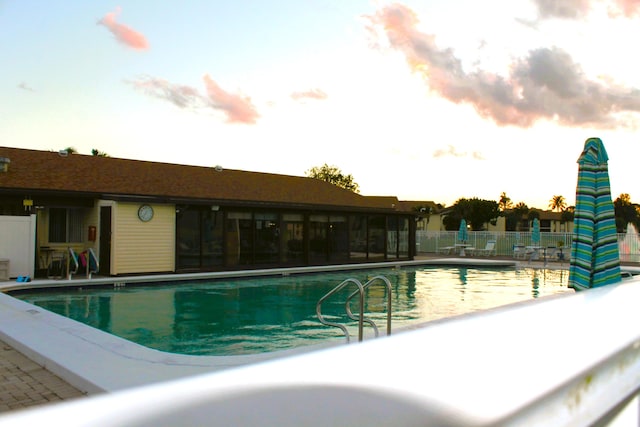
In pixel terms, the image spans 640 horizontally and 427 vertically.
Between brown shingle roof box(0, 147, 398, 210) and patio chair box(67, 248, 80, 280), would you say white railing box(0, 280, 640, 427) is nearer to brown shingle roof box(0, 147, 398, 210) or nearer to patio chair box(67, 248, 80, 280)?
patio chair box(67, 248, 80, 280)

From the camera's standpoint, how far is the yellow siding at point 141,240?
50.8 feet

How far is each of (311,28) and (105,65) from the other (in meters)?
6.90

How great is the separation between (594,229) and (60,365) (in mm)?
6994

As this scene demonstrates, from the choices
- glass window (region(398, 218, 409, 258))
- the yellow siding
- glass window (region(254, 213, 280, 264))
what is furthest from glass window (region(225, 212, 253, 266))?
glass window (region(398, 218, 409, 258))

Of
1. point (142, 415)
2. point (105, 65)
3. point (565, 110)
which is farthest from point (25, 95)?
point (142, 415)

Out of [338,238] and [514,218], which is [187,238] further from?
[514,218]

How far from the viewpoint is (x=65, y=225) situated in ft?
53.8

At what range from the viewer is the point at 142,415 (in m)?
0.58

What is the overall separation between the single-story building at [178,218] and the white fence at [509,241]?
658 cm

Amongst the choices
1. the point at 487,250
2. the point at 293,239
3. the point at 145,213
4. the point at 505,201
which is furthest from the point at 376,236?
the point at 505,201

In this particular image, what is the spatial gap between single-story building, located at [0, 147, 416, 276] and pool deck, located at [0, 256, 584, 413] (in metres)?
Answer: 8.59

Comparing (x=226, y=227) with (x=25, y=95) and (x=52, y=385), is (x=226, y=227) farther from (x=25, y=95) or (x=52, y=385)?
(x=52, y=385)

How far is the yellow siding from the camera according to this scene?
15.5 m

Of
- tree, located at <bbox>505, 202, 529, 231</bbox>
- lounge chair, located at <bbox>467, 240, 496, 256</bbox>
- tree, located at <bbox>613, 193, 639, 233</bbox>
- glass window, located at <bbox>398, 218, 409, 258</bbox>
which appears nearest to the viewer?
glass window, located at <bbox>398, 218, 409, 258</bbox>
